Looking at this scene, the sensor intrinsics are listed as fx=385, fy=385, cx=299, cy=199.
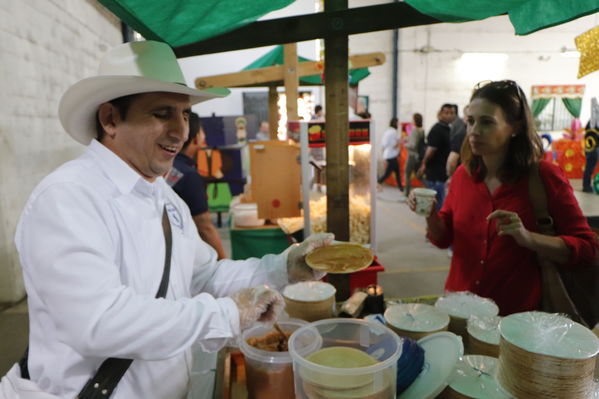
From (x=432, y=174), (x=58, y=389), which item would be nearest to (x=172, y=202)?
(x=58, y=389)

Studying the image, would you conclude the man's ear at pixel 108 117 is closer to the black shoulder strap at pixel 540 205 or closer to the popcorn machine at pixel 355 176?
the black shoulder strap at pixel 540 205

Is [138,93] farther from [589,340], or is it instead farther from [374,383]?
[589,340]

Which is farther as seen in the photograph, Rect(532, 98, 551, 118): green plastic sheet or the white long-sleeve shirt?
Rect(532, 98, 551, 118): green plastic sheet

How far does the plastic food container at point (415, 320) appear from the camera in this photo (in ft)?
4.55

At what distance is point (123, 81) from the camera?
3.96 feet

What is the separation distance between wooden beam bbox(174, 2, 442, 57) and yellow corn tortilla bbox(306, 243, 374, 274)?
964 mm

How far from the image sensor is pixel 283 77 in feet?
16.7

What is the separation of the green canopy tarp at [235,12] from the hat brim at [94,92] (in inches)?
13.9

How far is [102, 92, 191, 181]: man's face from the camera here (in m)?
1.28

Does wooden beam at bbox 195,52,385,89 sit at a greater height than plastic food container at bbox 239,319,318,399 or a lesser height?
greater

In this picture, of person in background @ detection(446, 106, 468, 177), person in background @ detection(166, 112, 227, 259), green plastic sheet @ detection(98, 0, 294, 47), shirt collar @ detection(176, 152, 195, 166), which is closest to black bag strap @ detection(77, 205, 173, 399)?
green plastic sheet @ detection(98, 0, 294, 47)

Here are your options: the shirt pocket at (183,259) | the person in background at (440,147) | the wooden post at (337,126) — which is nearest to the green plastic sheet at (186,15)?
the wooden post at (337,126)

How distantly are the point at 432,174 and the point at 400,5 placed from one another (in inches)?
188

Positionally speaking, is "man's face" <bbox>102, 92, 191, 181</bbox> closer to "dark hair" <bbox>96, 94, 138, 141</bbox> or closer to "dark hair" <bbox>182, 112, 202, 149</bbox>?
"dark hair" <bbox>96, 94, 138, 141</bbox>
